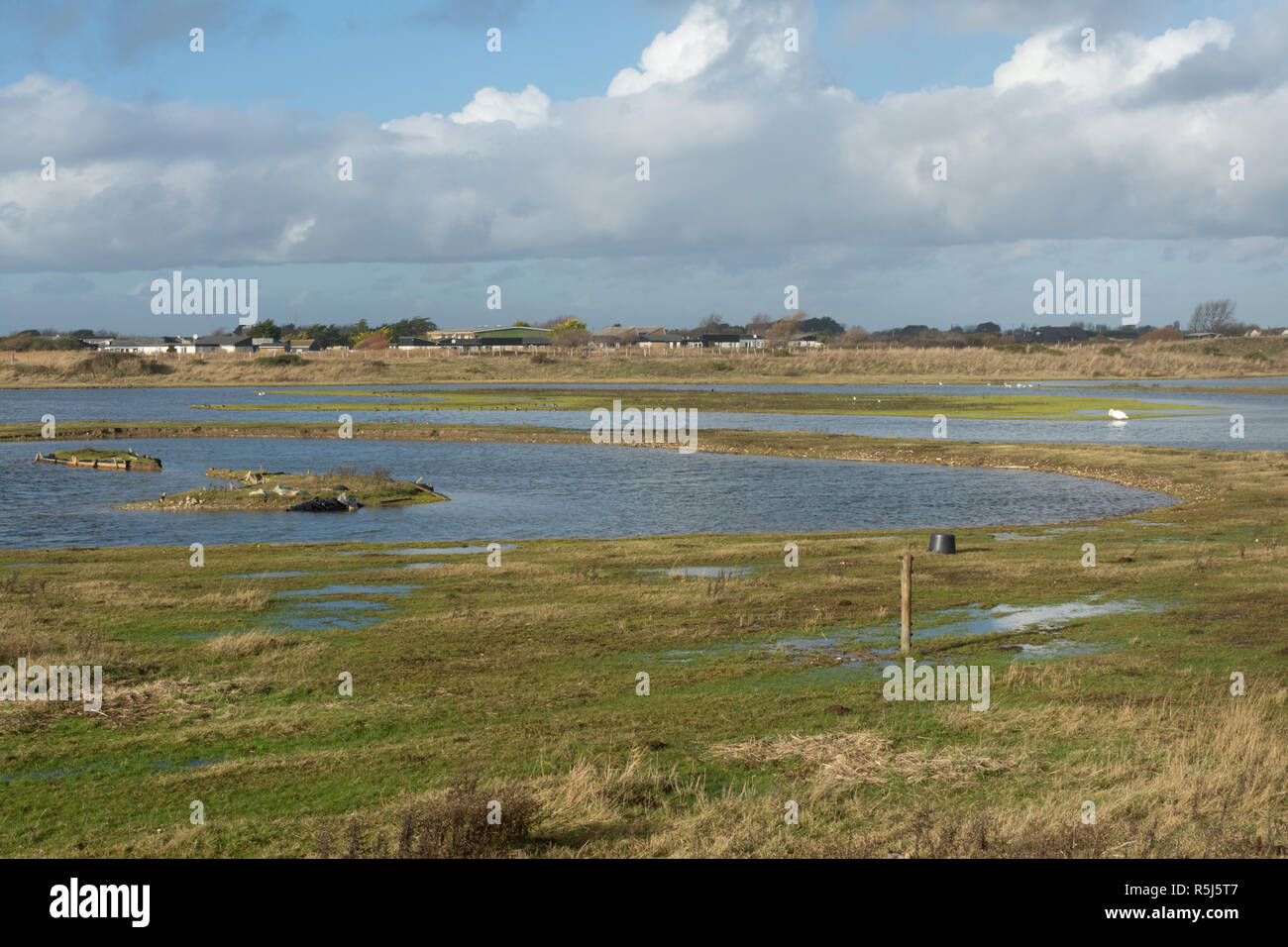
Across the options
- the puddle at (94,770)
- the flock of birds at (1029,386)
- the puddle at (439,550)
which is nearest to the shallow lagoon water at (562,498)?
the puddle at (439,550)

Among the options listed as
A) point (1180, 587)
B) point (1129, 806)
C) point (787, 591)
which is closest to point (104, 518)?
point (787, 591)

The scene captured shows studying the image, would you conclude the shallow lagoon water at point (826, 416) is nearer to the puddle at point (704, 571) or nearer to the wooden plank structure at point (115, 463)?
the wooden plank structure at point (115, 463)

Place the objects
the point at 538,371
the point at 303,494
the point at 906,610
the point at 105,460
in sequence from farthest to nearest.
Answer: the point at 538,371
the point at 105,460
the point at 303,494
the point at 906,610

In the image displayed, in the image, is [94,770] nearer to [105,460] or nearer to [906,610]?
[906,610]

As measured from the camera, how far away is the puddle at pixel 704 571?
31027 millimetres

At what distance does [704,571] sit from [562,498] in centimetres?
2348

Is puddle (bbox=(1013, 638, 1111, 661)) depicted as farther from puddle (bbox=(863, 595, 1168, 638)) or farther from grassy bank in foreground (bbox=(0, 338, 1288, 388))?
grassy bank in foreground (bbox=(0, 338, 1288, 388))

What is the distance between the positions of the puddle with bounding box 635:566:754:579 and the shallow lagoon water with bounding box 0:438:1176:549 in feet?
29.6

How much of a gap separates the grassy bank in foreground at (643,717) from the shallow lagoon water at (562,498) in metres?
12.6

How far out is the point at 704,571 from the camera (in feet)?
106

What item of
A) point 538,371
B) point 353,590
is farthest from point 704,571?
point 538,371

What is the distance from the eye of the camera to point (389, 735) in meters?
16.7

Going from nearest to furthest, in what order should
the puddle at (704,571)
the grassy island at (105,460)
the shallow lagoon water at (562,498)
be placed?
1. the puddle at (704,571)
2. the shallow lagoon water at (562,498)
3. the grassy island at (105,460)

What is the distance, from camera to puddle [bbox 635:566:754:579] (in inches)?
1222
